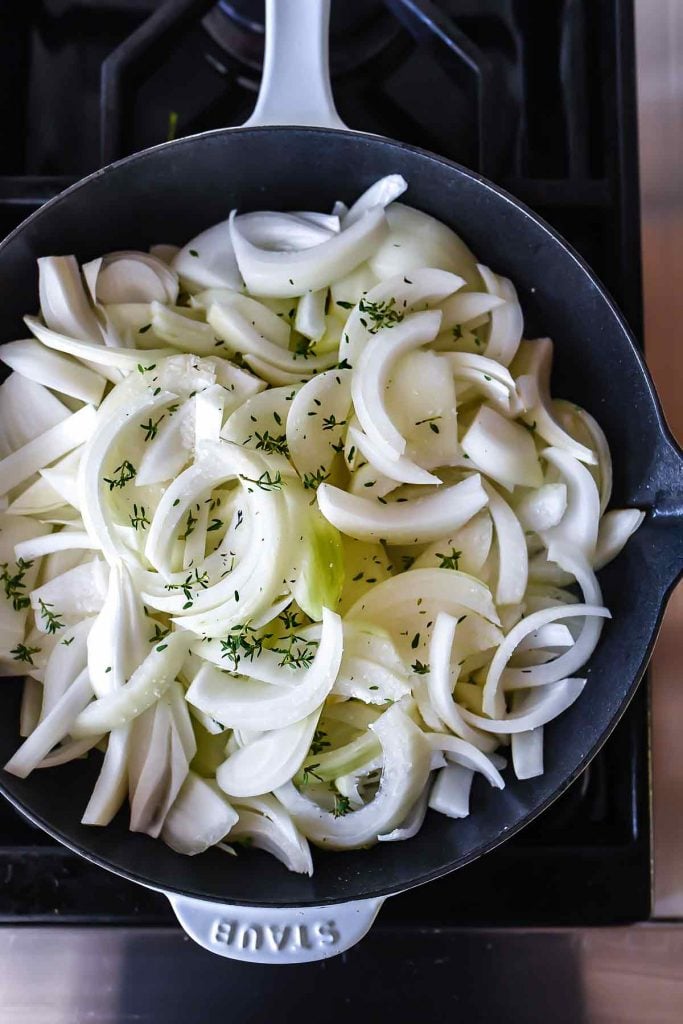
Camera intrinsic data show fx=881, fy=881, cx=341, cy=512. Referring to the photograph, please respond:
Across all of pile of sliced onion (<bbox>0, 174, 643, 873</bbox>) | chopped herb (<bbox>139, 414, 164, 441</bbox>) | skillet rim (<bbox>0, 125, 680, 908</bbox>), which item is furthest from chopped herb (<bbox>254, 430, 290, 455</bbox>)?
skillet rim (<bbox>0, 125, 680, 908</bbox>)

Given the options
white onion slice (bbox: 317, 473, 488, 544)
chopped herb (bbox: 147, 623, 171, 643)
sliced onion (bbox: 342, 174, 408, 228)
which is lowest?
chopped herb (bbox: 147, 623, 171, 643)

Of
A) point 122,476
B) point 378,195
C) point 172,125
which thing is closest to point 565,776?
point 122,476

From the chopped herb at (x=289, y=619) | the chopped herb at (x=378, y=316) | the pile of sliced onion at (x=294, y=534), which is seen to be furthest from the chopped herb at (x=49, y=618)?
the chopped herb at (x=378, y=316)

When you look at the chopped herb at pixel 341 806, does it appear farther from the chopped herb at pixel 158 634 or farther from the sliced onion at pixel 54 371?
the sliced onion at pixel 54 371

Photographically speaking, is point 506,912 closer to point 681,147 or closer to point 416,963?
point 416,963

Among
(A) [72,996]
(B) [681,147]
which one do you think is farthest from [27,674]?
(B) [681,147]

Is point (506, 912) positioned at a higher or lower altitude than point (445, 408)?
lower

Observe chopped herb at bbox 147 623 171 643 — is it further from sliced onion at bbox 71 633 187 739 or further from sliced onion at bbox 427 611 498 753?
sliced onion at bbox 427 611 498 753

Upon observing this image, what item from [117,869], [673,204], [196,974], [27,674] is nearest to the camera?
[117,869]
